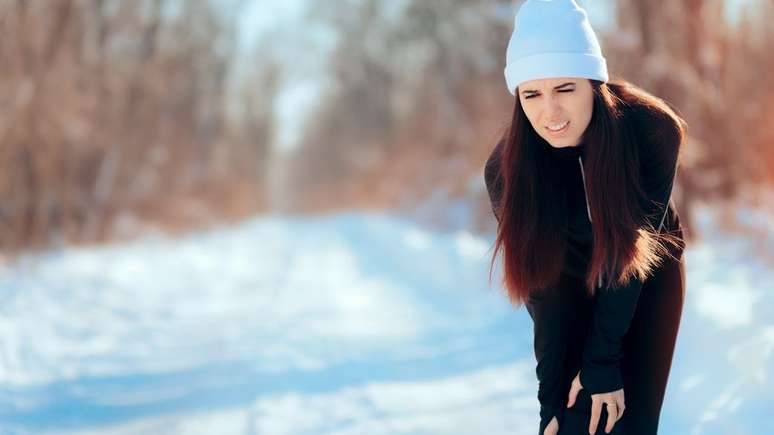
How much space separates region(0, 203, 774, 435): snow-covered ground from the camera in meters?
4.46

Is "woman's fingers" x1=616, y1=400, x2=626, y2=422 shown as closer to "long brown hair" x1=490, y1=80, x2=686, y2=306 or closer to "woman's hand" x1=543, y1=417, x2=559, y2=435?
"woman's hand" x1=543, y1=417, x2=559, y2=435

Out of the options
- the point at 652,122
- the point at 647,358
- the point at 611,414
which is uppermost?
the point at 652,122

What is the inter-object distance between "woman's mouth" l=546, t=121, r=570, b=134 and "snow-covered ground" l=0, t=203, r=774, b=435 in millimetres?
1778

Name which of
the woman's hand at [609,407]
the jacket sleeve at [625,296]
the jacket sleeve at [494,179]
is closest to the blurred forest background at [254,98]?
the jacket sleeve at [494,179]

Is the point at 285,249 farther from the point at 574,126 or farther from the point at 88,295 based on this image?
the point at 574,126

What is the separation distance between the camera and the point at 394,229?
71.6 feet

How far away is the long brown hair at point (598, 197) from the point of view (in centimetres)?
223

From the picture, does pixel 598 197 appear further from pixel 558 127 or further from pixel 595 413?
pixel 595 413

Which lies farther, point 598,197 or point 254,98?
point 254,98

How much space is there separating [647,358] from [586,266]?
0.31 meters

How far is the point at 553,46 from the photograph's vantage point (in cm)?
235

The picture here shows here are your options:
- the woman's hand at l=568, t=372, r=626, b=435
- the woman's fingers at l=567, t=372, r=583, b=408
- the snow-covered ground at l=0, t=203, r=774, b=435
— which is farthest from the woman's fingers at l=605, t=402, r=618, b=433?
the snow-covered ground at l=0, t=203, r=774, b=435

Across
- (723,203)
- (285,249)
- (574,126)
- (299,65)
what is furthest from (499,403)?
(299,65)

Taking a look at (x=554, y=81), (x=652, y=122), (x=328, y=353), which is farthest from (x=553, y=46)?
(x=328, y=353)
